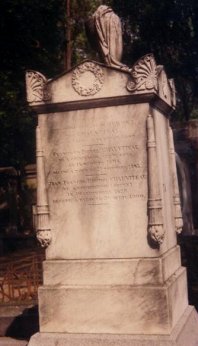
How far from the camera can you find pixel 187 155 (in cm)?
2455

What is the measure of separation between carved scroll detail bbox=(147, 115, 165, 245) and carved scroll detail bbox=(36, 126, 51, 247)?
1268mm

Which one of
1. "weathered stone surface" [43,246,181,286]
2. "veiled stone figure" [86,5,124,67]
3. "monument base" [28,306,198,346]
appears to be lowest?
"monument base" [28,306,198,346]

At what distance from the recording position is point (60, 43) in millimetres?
22250

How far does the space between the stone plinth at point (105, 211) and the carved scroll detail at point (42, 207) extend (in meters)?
0.01

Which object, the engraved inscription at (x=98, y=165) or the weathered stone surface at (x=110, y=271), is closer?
the weathered stone surface at (x=110, y=271)

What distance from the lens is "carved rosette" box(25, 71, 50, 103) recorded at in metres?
6.78

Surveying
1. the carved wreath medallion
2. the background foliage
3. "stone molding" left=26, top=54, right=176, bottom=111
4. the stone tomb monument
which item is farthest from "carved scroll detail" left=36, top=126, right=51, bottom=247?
the background foliage

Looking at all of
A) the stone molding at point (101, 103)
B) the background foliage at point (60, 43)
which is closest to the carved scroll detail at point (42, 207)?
the stone molding at point (101, 103)

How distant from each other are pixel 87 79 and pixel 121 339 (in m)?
3.03

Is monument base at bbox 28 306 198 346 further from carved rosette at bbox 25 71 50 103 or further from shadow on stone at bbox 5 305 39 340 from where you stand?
carved rosette at bbox 25 71 50 103

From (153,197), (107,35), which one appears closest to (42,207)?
(153,197)

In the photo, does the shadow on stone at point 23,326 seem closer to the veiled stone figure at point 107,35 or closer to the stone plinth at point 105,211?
the stone plinth at point 105,211

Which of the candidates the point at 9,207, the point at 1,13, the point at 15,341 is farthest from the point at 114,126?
the point at 9,207

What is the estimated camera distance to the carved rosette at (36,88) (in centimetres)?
678
